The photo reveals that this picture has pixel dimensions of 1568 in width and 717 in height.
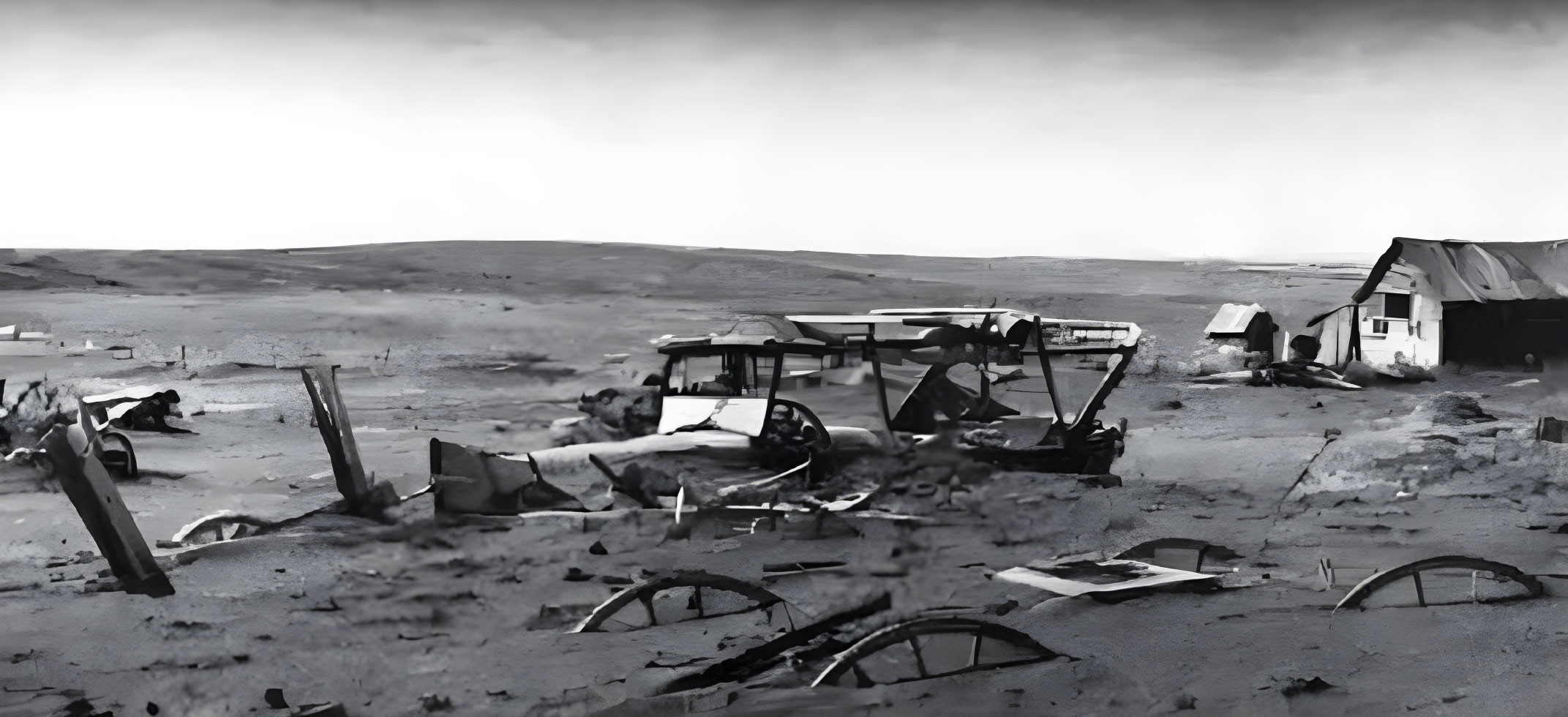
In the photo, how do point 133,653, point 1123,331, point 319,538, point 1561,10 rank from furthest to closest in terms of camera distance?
point 1561,10 < point 1123,331 < point 319,538 < point 133,653

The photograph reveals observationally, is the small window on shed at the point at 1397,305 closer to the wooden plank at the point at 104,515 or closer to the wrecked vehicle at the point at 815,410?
the wrecked vehicle at the point at 815,410

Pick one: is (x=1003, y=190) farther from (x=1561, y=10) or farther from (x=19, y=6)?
(x=19, y=6)

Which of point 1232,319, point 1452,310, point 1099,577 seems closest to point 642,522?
point 1099,577

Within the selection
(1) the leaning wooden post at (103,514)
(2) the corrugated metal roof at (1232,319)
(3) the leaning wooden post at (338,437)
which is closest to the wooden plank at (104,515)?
(1) the leaning wooden post at (103,514)

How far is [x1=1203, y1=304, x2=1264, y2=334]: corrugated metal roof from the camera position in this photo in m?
3.21

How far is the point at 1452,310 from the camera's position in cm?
316

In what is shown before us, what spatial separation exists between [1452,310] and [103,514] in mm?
3598

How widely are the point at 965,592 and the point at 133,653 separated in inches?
79.5

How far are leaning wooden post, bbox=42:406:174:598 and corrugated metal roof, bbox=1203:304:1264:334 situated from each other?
2845mm

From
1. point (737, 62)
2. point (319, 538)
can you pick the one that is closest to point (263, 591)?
point (319, 538)

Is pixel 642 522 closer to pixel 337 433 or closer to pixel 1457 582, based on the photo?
pixel 337 433

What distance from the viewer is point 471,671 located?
2.68 m

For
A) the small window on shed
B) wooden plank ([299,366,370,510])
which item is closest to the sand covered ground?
wooden plank ([299,366,370,510])

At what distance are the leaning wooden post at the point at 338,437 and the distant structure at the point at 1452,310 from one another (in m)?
2.64
